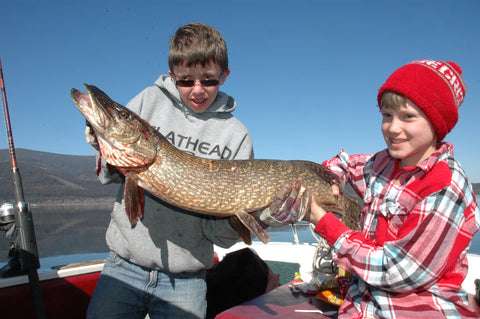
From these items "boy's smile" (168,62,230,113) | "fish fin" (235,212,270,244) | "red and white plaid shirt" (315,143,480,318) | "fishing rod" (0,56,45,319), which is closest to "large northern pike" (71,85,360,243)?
"fish fin" (235,212,270,244)

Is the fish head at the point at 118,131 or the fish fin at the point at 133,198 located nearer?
the fish fin at the point at 133,198

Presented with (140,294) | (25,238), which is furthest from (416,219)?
(25,238)

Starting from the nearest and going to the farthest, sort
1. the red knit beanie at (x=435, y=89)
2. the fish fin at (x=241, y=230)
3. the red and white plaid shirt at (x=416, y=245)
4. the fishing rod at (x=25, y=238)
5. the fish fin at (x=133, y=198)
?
the red and white plaid shirt at (x=416, y=245)
the red knit beanie at (x=435, y=89)
the fish fin at (x=133, y=198)
the fish fin at (x=241, y=230)
the fishing rod at (x=25, y=238)

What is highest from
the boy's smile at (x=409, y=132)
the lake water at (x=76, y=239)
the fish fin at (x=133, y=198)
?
the boy's smile at (x=409, y=132)

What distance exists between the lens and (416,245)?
151 cm

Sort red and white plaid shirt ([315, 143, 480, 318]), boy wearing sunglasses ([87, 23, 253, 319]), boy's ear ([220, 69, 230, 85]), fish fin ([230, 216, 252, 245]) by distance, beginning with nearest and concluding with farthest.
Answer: red and white plaid shirt ([315, 143, 480, 318])
boy wearing sunglasses ([87, 23, 253, 319])
fish fin ([230, 216, 252, 245])
boy's ear ([220, 69, 230, 85])

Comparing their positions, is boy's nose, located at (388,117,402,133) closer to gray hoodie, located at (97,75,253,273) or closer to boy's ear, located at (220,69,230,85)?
gray hoodie, located at (97,75,253,273)

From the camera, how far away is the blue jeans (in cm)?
204

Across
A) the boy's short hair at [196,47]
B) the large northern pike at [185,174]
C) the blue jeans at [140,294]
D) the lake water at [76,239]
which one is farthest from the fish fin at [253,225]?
the lake water at [76,239]

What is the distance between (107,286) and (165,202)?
2.25 feet

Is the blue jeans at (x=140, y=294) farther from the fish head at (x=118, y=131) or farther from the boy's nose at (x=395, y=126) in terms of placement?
the boy's nose at (x=395, y=126)

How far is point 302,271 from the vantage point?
16.1 feet

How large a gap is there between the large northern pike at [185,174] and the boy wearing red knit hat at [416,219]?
0.44 meters

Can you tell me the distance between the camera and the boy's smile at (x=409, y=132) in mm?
1728
